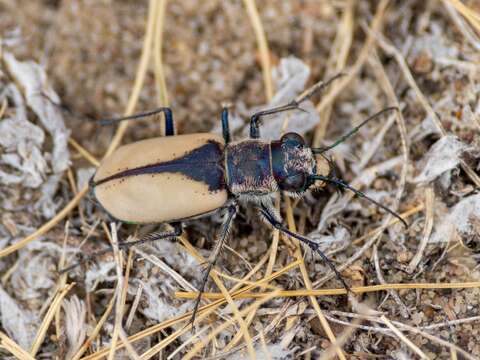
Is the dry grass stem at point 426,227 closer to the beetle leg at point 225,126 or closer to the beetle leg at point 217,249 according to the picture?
the beetle leg at point 217,249

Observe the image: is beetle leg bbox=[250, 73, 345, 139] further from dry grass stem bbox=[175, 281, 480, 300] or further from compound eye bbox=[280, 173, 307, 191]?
dry grass stem bbox=[175, 281, 480, 300]

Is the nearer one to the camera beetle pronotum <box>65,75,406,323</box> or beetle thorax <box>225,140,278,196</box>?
beetle pronotum <box>65,75,406,323</box>

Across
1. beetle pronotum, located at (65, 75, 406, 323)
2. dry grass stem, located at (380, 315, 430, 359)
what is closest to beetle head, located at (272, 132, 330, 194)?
beetle pronotum, located at (65, 75, 406, 323)

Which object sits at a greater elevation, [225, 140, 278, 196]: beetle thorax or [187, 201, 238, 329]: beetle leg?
[225, 140, 278, 196]: beetle thorax

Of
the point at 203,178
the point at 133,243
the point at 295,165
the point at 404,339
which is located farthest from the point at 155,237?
the point at 404,339

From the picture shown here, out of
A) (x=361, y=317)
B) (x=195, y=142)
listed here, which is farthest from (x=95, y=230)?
(x=361, y=317)

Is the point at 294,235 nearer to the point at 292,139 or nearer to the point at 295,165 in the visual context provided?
the point at 295,165

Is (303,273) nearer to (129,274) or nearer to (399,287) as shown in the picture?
(399,287)
